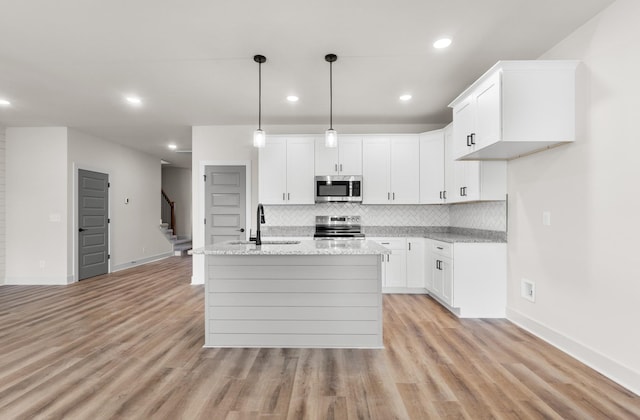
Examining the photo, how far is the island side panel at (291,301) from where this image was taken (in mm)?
2898

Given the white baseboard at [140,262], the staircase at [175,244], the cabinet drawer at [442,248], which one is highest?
the cabinet drawer at [442,248]

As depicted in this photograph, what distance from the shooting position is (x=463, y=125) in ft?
11.4

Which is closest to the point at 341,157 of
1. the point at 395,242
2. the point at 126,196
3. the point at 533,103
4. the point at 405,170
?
the point at 405,170

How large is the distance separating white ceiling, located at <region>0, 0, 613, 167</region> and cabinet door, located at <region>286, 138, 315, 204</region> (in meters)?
0.48

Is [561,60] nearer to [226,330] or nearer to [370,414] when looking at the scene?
[370,414]

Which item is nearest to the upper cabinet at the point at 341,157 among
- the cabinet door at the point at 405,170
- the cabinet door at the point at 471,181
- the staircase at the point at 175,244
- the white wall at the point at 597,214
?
the cabinet door at the point at 405,170

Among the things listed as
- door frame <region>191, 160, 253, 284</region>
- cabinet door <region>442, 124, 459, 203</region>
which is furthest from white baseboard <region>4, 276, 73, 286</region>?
cabinet door <region>442, 124, 459, 203</region>

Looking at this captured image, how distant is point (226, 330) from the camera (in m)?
2.93

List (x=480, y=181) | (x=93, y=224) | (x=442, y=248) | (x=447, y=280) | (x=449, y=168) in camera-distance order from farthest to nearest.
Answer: (x=93, y=224)
(x=449, y=168)
(x=442, y=248)
(x=447, y=280)
(x=480, y=181)

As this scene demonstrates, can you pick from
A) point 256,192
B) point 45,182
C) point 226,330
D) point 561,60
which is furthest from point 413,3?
point 45,182

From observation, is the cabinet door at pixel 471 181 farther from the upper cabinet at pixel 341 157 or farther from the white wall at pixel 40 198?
the white wall at pixel 40 198

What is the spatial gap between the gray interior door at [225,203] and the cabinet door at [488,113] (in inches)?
147

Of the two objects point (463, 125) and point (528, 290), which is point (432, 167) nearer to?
point (463, 125)

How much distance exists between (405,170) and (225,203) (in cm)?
310
